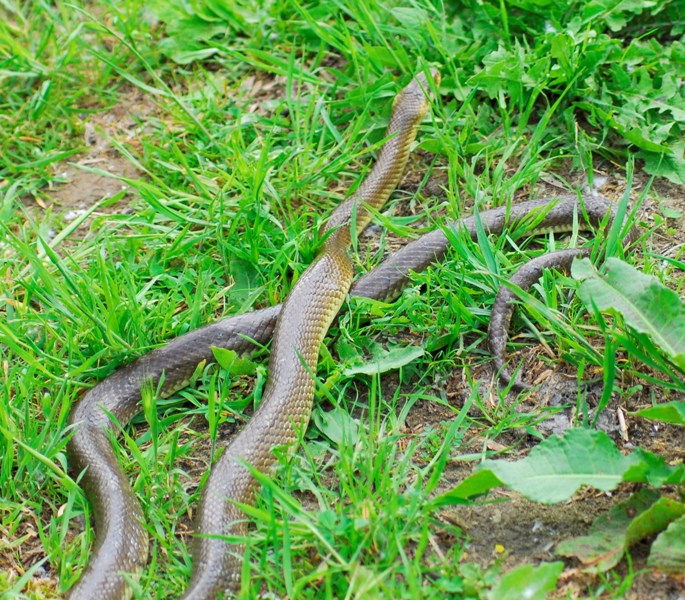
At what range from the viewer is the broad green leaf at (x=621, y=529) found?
10.5 feet

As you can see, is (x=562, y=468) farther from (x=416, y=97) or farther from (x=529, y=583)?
(x=416, y=97)

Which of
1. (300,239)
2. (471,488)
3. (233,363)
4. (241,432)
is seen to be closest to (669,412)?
(471,488)

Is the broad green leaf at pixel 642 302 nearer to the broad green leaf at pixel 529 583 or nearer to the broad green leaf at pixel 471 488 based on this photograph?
the broad green leaf at pixel 471 488

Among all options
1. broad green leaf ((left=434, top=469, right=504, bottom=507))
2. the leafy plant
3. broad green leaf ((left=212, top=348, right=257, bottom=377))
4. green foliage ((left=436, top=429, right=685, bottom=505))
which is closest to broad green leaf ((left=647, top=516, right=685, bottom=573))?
the leafy plant

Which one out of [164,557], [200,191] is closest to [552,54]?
[200,191]

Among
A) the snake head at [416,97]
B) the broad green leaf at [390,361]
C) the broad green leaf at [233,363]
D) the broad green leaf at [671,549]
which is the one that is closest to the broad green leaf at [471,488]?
the broad green leaf at [671,549]

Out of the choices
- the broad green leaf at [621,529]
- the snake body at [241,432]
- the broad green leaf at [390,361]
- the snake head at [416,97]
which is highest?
the snake head at [416,97]

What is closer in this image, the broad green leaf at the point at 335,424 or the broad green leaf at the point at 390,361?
the broad green leaf at the point at 335,424

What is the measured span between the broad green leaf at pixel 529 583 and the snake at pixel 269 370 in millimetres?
1035

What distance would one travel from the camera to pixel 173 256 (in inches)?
205

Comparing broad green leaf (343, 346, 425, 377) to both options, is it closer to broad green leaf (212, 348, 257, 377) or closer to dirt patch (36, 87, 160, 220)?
broad green leaf (212, 348, 257, 377)

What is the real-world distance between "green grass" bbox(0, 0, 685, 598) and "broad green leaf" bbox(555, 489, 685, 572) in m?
0.45

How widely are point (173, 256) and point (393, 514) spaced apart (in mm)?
2451

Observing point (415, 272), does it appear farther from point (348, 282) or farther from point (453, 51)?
point (453, 51)
